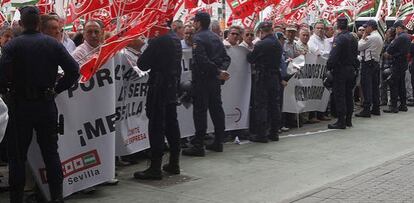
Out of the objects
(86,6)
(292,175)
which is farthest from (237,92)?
(86,6)

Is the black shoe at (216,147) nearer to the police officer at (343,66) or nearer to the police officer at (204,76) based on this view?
the police officer at (204,76)

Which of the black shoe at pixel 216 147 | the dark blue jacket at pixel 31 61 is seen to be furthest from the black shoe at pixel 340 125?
the dark blue jacket at pixel 31 61

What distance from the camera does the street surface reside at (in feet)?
21.4

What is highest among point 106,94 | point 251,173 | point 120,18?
point 120,18

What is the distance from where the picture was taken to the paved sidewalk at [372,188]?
6.39 m

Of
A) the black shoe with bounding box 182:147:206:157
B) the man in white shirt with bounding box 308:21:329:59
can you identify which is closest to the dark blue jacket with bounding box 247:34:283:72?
the black shoe with bounding box 182:147:206:157

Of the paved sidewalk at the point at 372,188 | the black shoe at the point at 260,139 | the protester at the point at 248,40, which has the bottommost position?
the paved sidewalk at the point at 372,188

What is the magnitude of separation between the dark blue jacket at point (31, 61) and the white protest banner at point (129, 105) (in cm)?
221

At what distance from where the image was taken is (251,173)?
773 centimetres

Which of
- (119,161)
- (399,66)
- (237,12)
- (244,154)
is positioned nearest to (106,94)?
(119,161)

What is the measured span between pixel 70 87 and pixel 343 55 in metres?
6.67

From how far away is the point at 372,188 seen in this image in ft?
22.5

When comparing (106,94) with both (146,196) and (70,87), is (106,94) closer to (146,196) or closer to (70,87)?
(70,87)

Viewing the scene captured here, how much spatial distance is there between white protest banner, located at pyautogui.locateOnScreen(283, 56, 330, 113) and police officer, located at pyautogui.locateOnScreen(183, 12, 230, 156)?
9.60ft
